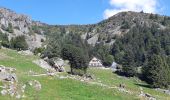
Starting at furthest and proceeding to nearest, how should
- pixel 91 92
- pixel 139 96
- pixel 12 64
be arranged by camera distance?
pixel 12 64 < pixel 139 96 < pixel 91 92

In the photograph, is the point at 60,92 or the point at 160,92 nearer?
the point at 60,92

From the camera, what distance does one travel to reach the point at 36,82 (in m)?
86.6

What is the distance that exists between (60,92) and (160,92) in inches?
1881

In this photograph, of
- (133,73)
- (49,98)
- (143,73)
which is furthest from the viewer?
(133,73)

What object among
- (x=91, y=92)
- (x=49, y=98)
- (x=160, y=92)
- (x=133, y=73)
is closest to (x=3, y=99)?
(x=49, y=98)

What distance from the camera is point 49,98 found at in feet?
254

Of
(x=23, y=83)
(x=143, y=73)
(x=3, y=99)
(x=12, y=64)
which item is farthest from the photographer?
(x=143, y=73)

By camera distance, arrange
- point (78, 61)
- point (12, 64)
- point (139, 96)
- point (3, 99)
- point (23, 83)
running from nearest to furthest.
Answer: point (3, 99) → point (23, 83) → point (139, 96) → point (12, 64) → point (78, 61)

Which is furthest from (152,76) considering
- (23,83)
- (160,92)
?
(23,83)

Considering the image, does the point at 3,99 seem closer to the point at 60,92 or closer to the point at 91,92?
the point at 60,92

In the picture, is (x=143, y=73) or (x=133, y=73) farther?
(x=133, y=73)

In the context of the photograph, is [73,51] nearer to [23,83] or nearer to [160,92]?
[160,92]

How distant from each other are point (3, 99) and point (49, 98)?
937 centimetres

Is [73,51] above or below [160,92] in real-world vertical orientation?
above
